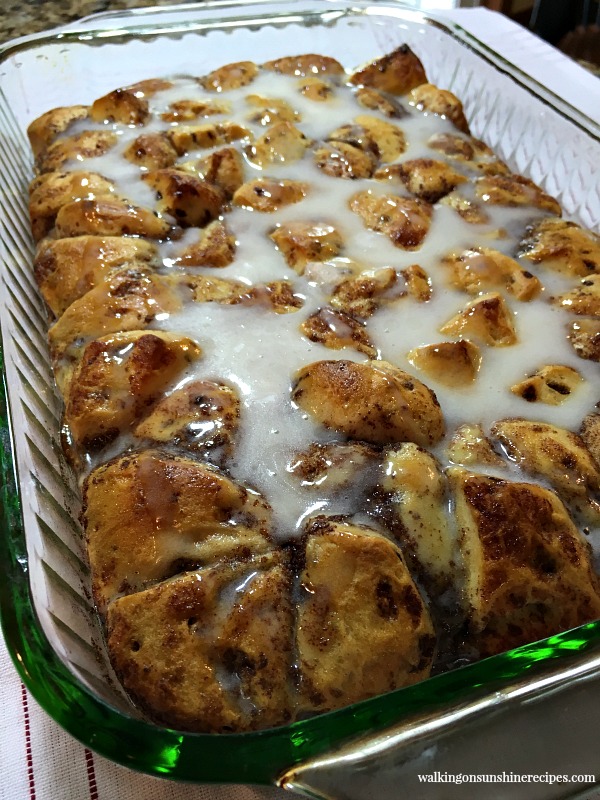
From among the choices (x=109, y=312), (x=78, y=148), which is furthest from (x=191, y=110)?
Result: (x=109, y=312)

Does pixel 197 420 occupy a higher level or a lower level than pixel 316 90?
lower

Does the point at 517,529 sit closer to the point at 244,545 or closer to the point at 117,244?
the point at 244,545

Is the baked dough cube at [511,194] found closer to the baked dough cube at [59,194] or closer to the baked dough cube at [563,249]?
the baked dough cube at [563,249]

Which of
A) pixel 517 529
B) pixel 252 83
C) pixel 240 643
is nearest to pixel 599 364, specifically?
pixel 517 529

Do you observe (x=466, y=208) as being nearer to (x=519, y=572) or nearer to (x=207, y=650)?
(x=519, y=572)

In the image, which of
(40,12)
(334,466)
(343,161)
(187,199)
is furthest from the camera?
(40,12)

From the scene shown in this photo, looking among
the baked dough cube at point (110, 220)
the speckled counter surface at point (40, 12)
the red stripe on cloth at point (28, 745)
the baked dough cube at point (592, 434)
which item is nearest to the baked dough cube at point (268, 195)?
the baked dough cube at point (110, 220)

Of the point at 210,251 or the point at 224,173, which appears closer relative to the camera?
the point at 210,251
